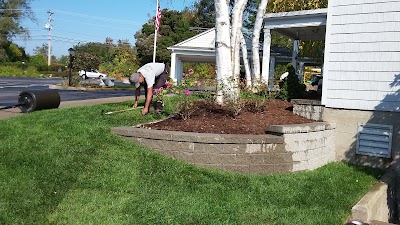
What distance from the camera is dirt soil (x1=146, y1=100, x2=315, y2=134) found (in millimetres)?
6543

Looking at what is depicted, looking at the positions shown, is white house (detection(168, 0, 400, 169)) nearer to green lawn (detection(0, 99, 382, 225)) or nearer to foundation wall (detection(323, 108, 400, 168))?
foundation wall (detection(323, 108, 400, 168))

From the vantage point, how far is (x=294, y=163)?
6340 mm

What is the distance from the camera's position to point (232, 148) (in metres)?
5.88

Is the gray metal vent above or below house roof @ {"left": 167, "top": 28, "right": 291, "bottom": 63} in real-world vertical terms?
below

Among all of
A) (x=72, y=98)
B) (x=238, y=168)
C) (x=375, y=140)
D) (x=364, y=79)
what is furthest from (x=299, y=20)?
(x=72, y=98)

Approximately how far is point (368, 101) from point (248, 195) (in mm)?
3722

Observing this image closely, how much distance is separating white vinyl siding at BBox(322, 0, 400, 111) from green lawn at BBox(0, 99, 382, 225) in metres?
1.62

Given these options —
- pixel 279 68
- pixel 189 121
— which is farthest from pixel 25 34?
pixel 189 121

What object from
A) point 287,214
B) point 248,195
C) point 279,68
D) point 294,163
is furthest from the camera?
point 279,68

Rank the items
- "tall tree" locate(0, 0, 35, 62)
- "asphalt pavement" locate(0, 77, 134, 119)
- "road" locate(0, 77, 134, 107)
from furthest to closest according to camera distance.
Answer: "tall tree" locate(0, 0, 35, 62)
"road" locate(0, 77, 134, 107)
"asphalt pavement" locate(0, 77, 134, 119)

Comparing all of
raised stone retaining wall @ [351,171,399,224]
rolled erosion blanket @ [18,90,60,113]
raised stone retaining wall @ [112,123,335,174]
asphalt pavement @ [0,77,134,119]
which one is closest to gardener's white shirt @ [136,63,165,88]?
raised stone retaining wall @ [112,123,335,174]

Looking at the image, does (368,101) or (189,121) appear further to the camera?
(368,101)

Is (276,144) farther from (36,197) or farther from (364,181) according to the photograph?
(36,197)

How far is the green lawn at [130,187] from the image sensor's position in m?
4.18
